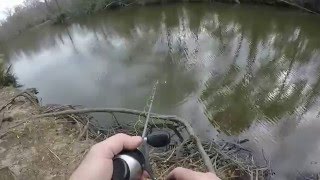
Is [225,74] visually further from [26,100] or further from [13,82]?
[13,82]

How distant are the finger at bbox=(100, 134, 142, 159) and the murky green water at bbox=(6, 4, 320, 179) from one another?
19.0 feet

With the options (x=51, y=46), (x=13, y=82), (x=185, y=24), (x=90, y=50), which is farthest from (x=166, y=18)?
(x=13, y=82)

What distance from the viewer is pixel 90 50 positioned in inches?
653

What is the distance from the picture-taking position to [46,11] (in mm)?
27766

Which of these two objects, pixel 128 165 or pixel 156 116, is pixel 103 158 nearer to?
pixel 128 165

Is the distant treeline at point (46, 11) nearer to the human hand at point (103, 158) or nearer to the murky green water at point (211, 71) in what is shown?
the murky green water at point (211, 71)

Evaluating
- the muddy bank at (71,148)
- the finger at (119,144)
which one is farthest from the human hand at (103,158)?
the muddy bank at (71,148)

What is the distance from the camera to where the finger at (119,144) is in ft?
5.88

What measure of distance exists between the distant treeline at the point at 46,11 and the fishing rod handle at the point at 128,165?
A: 841 inches

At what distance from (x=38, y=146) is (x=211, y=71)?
6.36 m

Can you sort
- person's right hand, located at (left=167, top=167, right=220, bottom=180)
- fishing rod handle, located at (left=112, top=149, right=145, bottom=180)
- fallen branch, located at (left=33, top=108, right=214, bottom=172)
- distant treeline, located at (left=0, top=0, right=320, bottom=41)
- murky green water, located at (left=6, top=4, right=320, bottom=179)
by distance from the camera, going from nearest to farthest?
person's right hand, located at (left=167, top=167, right=220, bottom=180), fishing rod handle, located at (left=112, top=149, right=145, bottom=180), fallen branch, located at (left=33, top=108, right=214, bottom=172), murky green water, located at (left=6, top=4, right=320, bottom=179), distant treeline, located at (left=0, top=0, right=320, bottom=41)

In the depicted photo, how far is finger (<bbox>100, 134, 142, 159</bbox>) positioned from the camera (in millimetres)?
1793

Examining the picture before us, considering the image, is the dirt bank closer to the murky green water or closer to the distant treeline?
the murky green water

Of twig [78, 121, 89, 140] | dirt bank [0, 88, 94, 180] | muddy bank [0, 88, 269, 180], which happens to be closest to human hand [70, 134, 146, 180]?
muddy bank [0, 88, 269, 180]
